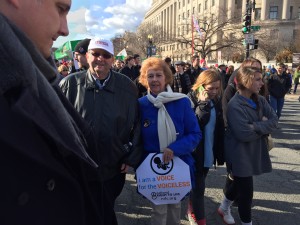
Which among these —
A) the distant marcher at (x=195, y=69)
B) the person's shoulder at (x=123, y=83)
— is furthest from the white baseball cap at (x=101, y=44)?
A: the distant marcher at (x=195, y=69)

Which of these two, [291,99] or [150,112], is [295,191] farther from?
[291,99]

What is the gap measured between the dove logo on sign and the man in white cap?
0.18m

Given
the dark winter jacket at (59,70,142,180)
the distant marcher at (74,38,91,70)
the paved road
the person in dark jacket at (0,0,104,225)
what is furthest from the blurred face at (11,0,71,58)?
the distant marcher at (74,38,91,70)

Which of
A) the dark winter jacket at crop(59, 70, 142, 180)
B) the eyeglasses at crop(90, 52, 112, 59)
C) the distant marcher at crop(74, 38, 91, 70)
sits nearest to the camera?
the dark winter jacket at crop(59, 70, 142, 180)

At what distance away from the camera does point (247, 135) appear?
3.10 meters

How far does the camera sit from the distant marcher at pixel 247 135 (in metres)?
3.12

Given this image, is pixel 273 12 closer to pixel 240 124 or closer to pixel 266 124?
pixel 266 124

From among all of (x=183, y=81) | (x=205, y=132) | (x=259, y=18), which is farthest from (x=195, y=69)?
(x=259, y=18)

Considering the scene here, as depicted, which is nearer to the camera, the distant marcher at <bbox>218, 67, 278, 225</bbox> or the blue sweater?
the blue sweater

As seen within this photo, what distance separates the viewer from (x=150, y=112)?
2838 millimetres

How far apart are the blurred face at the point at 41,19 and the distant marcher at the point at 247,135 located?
253 cm

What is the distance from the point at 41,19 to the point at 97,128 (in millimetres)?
1770

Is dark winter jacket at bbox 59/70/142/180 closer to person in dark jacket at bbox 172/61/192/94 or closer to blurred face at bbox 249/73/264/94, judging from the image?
blurred face at bbox 249/73/264/94

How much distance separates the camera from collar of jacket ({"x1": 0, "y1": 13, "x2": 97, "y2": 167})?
0.79m
